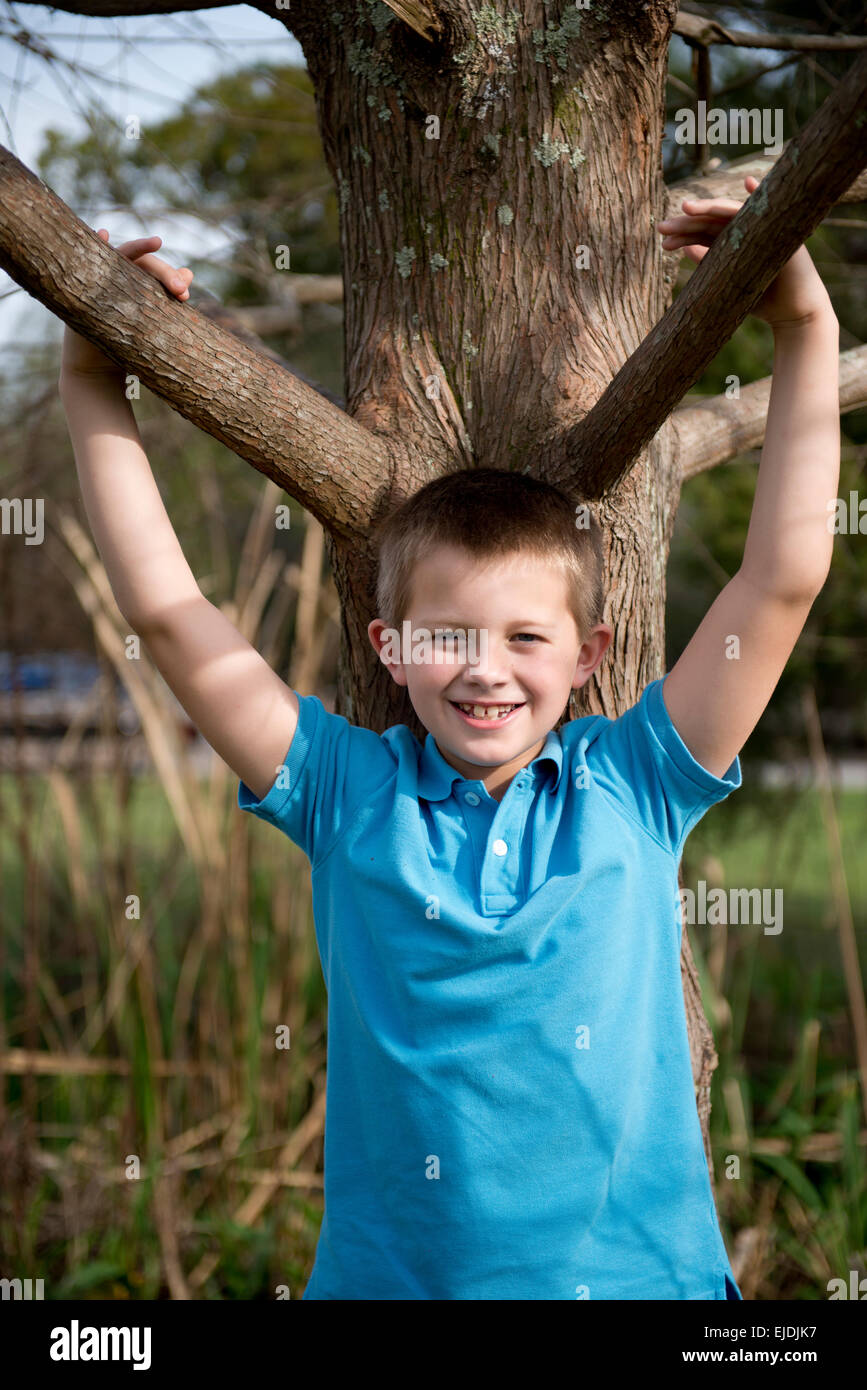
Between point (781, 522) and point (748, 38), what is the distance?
0.76 metres

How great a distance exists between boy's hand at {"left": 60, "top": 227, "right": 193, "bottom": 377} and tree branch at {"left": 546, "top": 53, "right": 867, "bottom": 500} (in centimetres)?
41

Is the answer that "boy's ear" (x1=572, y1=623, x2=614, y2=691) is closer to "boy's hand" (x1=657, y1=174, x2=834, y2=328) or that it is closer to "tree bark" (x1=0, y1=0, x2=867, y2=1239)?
"tree bark" (x1=0, y1=0, x2=867, y2=1239)

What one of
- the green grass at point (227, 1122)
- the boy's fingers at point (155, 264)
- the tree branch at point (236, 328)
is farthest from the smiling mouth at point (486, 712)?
the green grass at point (227, 1122)

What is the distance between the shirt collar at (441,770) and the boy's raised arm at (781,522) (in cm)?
14

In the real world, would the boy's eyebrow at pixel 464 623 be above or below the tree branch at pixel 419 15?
below

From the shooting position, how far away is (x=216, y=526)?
273cm

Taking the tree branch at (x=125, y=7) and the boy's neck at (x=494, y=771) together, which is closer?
the boy's neck at (x=494, y=771)

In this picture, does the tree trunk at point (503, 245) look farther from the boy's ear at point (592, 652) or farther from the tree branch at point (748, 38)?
the tree branch at point (748, 38)

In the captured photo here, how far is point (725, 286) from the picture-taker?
37.0 inches

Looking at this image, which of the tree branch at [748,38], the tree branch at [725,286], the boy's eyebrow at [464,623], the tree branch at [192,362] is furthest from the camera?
the tree branch at [748,38]

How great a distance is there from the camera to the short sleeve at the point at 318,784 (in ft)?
3.65
